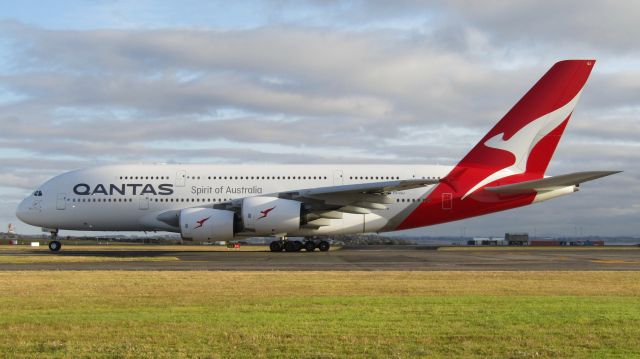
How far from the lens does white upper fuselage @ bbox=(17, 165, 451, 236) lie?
3525cm

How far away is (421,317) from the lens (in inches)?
415

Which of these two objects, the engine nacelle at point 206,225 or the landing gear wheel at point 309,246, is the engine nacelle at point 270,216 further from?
the landing gear wheel at point 309,246

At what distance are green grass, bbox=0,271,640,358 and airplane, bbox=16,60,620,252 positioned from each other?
56.3ft

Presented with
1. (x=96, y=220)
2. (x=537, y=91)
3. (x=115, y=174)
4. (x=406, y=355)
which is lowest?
(x=406, y=355)

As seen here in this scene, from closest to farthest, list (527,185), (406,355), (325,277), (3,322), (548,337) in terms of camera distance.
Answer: (406,355) → (548,337) → (3,322) → (325,277) → (527,185)

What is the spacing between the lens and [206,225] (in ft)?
105

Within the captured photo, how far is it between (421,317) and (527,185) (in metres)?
23.9

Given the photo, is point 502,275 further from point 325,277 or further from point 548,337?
point 548,337

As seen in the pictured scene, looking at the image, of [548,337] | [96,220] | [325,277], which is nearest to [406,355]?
[548,337]

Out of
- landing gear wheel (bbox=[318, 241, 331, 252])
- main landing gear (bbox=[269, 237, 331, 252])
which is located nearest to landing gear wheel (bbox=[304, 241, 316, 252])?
main landing gear (bbox=[269, 237, 331, 252])

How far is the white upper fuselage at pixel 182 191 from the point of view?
35250mm

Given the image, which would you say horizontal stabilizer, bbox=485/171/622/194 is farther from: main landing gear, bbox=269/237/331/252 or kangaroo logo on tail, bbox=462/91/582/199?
main landing gear, bbox=269/237/331/252

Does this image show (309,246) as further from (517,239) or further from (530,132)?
(517,239)

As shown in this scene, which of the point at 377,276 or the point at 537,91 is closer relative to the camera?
the point at 377,276
